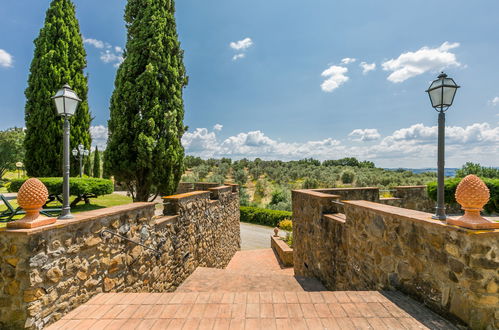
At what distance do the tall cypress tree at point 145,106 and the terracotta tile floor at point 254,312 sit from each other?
23.6 ft

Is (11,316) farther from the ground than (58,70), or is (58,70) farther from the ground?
(58,70)

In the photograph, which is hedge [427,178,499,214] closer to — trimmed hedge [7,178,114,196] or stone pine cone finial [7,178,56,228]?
stone pine cone finial [7,178,56,228]

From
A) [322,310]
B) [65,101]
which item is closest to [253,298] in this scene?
[322,310]

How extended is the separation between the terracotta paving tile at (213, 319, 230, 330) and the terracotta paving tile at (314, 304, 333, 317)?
1.00 m

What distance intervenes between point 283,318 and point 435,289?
1.70m

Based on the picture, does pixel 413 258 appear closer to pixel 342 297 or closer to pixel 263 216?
pixel 342 297

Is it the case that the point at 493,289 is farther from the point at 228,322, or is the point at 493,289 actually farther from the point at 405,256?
the point at 228,322

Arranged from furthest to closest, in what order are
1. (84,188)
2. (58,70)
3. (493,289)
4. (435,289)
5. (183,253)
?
(58,70)
(84,188)
(183,253)
(435,289)
(493,289)

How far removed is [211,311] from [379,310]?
189 centimetres

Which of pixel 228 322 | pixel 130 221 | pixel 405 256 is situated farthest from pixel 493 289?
pixel 130 221

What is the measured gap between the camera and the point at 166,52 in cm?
995

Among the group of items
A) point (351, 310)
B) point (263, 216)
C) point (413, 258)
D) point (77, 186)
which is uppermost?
point (77, 186)

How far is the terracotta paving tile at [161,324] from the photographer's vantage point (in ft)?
7.80

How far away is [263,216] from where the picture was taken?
18.2 meters
